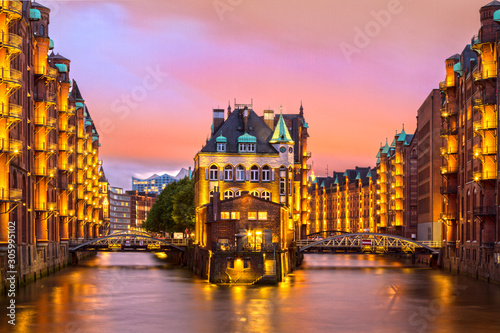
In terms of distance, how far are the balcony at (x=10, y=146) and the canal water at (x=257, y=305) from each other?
11680 mm

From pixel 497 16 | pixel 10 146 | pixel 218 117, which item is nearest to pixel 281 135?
pixel 218 117

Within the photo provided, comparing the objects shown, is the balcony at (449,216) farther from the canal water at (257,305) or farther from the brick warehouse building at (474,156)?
the canal water at (257,305)

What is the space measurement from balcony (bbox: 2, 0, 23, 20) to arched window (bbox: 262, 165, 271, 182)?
5916 centimetres

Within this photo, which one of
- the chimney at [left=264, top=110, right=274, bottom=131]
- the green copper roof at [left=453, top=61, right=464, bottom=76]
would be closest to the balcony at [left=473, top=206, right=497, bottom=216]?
the green copper roof at [left=453, top=61, right=464, bottom=76]

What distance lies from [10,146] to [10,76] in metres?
6.04

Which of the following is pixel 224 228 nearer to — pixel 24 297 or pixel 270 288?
pixel 270 288

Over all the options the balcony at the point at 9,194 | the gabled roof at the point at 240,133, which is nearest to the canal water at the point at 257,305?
the balcony at the point at 9,194

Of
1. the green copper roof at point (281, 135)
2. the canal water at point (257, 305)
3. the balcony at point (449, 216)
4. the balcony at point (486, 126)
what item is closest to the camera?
the canal water at point (257, 305)

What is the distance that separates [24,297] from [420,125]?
93786 mm

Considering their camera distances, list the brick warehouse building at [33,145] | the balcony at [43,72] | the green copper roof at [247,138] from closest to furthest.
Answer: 1. the brick warehouse building at [33,145]
2. the balcony at [43,72]
3. the green copper roof at [247,138]

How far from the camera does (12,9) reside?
225 ft

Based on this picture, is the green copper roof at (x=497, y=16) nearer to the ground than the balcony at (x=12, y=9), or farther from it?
farther from it

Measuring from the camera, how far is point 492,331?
178 feet

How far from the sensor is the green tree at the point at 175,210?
5650 inches
